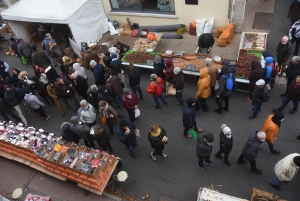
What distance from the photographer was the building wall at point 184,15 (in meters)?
10.8

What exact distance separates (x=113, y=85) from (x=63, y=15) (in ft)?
15.5

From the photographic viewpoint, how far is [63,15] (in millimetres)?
10484

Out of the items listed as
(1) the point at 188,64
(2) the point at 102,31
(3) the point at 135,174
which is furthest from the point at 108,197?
(2) the point at 102,31

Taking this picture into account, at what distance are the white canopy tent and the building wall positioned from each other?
3.91 feet

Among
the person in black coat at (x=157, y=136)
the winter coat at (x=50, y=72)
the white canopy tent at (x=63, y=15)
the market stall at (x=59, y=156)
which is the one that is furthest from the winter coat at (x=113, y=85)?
the white canopy tent at (x=63, y=15)

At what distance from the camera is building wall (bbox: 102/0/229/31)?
35.3 feet

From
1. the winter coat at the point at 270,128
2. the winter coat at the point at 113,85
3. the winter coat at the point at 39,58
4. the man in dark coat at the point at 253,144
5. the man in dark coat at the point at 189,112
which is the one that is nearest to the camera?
the man in dark coat at the point at 253,144

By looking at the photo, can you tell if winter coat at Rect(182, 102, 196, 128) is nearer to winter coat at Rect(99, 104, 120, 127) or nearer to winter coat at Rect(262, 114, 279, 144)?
winter coat at Rect(262, 114, 279, 144)

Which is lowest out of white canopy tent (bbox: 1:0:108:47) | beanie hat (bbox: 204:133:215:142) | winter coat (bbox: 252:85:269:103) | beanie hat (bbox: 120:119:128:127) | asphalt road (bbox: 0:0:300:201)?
asphalt road (bbox: 0:0:300:201)

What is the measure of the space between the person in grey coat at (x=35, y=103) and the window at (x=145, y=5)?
6850 millimetres

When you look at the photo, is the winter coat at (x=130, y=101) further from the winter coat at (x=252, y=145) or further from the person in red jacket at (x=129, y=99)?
the winter coat at (x=252, y=145)

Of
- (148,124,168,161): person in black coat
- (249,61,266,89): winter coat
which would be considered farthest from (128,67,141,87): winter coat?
(249,61,266,89): winter coat

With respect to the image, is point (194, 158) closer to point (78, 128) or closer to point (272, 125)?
point (272, 125)

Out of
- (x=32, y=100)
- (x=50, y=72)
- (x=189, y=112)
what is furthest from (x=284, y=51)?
(x=32, y=100)
